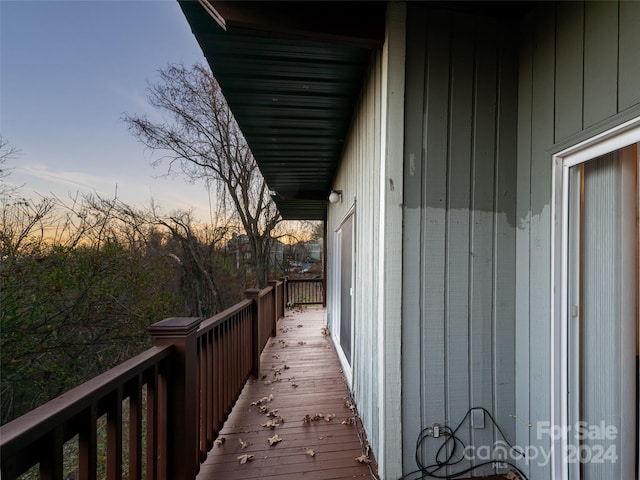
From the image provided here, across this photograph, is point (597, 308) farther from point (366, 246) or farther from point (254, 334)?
point (254, 334)

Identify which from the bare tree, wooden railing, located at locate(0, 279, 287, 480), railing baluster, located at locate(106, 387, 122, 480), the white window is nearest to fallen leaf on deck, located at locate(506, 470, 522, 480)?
the white window

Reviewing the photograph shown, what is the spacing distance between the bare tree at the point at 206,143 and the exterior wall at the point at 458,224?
7.34 m

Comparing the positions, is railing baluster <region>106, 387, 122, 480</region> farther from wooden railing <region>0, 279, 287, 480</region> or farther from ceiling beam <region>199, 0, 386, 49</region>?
ceiling beam <region>199, 0, 386, 49</region>

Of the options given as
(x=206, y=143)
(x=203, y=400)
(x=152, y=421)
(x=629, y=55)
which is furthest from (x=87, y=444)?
(x=206, y=143)

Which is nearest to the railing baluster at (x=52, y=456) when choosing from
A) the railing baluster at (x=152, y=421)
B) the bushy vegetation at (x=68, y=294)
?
the railing baluster at (x=152, y=421)

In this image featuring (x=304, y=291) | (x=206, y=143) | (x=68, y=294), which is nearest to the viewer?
(x=68, y=294)

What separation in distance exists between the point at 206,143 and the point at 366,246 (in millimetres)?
8473

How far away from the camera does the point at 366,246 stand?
2285 mm

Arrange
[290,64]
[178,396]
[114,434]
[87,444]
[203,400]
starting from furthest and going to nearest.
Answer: [290,64] → [203,400] → [178,396] → [114,434] → [87,444]

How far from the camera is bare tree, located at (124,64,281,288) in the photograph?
26.8ft

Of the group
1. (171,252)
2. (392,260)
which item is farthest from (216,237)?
(392,260)

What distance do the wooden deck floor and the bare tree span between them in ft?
→ 20.8

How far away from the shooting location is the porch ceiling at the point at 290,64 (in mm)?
1705

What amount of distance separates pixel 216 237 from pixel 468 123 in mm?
9021
